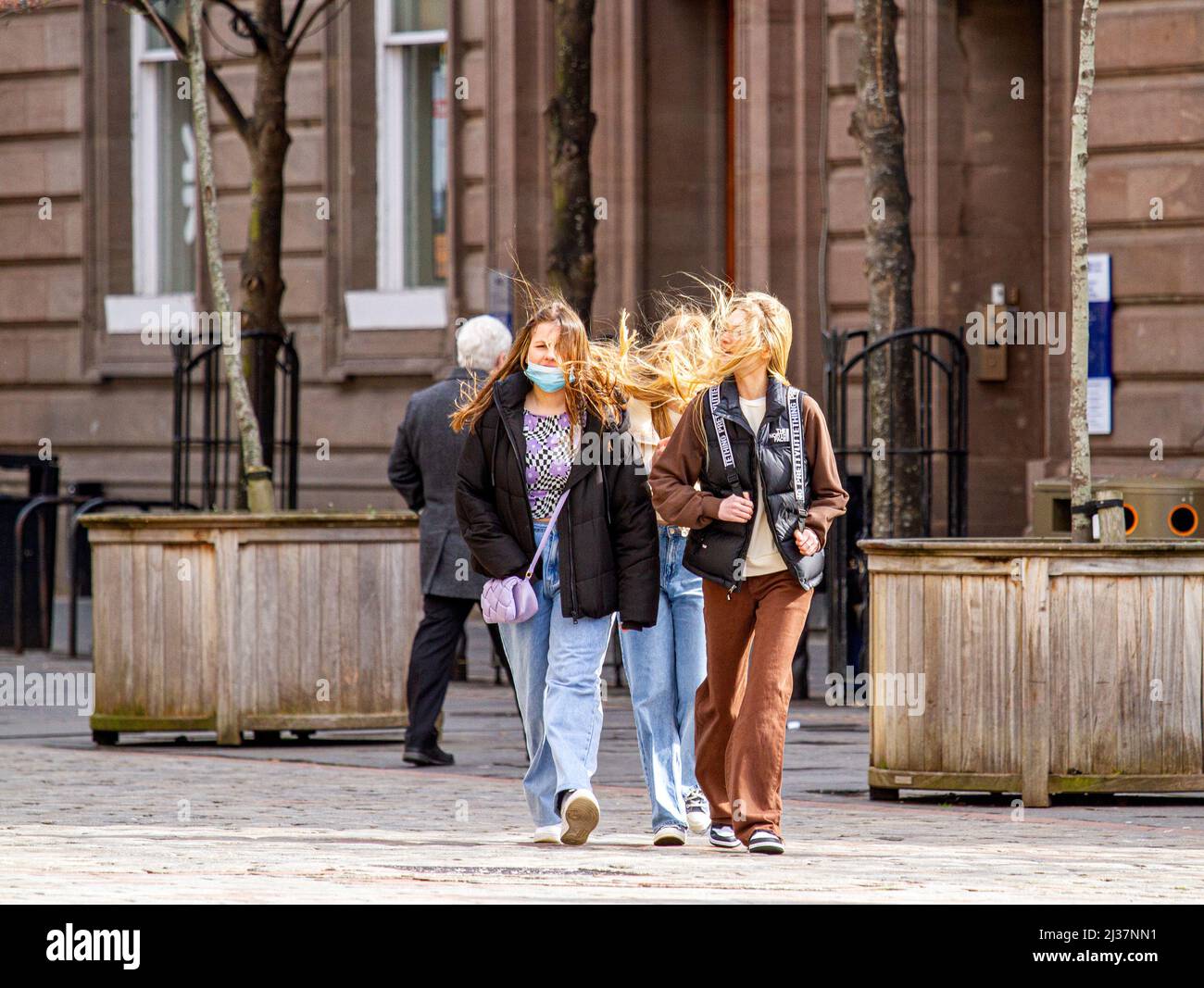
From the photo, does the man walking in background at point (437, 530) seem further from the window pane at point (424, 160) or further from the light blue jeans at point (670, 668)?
the window pane at point (424, 160)

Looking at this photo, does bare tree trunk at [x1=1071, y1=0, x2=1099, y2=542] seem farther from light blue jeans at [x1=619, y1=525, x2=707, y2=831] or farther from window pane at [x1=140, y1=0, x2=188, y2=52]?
window pane at [x1=140, y1=0, x2=188, y2=52]

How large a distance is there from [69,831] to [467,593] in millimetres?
2864

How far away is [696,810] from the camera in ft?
29.1

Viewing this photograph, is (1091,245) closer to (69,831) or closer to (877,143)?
(877,143)

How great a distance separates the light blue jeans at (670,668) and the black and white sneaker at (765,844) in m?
0.48

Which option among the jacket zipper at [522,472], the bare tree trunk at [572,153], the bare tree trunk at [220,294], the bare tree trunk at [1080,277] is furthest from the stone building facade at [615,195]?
the jacket zipper at [522,472]

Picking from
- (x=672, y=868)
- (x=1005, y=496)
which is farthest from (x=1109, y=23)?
(x=672, y=868)

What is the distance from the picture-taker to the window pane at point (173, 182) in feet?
78.4

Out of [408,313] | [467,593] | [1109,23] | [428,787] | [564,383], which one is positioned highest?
[1109,23]

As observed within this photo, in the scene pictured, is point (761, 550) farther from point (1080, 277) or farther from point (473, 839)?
point (1080, 277)

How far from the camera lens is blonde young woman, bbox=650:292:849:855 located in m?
8.17

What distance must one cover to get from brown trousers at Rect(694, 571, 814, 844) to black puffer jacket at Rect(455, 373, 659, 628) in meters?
0.26
